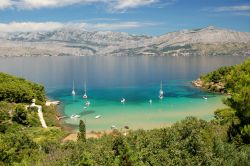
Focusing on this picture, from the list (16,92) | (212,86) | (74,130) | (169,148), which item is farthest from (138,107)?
(169,148)

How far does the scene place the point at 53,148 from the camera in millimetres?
41781

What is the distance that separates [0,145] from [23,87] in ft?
148

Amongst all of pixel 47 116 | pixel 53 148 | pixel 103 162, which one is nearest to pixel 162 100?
pixel 47 116

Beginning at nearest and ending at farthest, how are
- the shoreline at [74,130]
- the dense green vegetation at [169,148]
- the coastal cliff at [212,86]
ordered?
the dense green vegetation at [169,148] → the shoreline at [74,130] → the coastal cliff at [212,86]

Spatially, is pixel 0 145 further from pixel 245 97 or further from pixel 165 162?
pixel 245 97

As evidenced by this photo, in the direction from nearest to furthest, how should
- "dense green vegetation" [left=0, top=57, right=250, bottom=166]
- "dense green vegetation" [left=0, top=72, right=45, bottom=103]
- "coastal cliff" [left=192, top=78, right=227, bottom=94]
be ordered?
"dense green vegetation" [left=0, top=57, right=250, bottom=166], "dense green vegetation" [left=0, top=72, right=45, bottom=103], "coastal cliff" [left=192, top=78, right=227, bottom=94]

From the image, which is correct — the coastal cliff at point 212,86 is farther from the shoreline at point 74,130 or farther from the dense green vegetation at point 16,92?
the dense green vegetation at point 16,92

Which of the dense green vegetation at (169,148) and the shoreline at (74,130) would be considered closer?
the dense green vegetation at (169,148)

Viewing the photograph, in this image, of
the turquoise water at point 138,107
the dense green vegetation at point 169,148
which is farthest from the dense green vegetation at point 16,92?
the dense green vegetation at point 169,148

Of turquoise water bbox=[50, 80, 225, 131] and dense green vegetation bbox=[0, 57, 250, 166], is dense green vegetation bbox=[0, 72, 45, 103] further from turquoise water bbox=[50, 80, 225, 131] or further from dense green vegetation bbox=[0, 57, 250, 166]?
dense green vegetation bbox=[0, 57, 250, 166]

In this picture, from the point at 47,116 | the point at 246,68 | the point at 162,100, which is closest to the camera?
the point at 246,68

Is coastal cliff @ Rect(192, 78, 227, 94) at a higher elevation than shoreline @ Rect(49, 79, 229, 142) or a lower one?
higher

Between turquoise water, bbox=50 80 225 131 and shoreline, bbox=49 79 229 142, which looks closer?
shoreline, bbox=49 79 229 142

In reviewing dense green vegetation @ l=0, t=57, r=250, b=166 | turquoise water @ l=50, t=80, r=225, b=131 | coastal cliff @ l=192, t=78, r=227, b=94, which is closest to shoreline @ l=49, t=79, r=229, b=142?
turquoise water @ l=50, t=80, r=225, b=131
